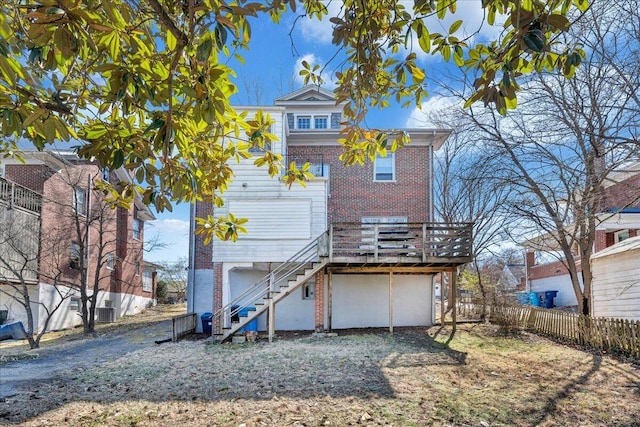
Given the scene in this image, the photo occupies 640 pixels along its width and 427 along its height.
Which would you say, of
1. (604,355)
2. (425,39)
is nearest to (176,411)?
(425,39)

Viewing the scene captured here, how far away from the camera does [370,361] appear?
9547 mm

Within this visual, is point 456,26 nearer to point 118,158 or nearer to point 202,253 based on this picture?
point 118,158

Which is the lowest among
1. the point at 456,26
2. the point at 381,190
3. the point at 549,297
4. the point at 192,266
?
the point at 549,297

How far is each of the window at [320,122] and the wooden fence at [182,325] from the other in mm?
9059

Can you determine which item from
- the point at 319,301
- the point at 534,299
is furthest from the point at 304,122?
the point at 534,299

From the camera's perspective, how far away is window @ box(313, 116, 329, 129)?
62.0 ft

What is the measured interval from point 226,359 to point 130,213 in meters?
18.6

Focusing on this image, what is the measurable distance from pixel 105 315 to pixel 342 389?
61.8 ft

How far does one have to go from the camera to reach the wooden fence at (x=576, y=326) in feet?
33.5

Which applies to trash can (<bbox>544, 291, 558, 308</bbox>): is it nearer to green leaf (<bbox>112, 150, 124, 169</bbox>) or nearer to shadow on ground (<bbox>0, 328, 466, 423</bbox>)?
shadow on ground (<bbox>0, 328, 466, 423</bbox>)

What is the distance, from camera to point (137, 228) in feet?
92.0

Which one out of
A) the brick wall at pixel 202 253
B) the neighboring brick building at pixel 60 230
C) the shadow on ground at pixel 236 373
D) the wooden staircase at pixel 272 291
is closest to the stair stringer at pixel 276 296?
the wooden staircase at pixel 272 291

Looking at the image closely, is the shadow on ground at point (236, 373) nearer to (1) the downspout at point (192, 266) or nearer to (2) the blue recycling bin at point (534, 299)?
(1) the downspout at point (192, 266)

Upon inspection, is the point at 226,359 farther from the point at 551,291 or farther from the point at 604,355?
the point at 551,291
